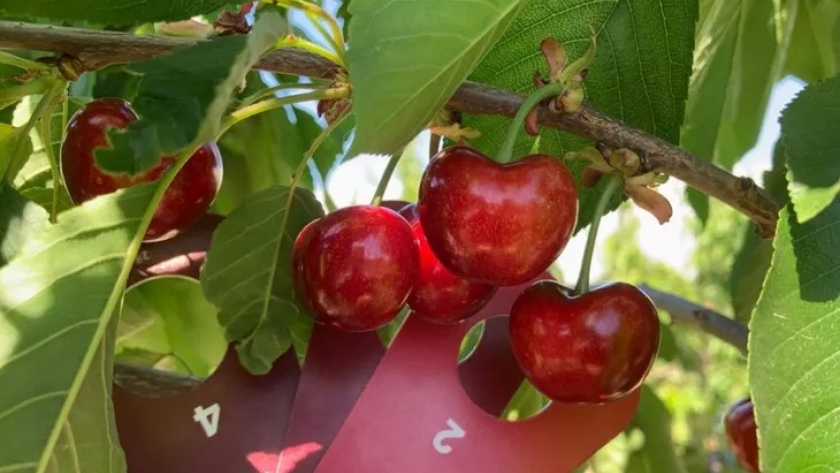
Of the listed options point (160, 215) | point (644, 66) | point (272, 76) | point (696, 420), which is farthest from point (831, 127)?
point (696, 420)

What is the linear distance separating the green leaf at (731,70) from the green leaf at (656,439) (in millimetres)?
311

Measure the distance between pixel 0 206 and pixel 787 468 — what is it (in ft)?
1.77

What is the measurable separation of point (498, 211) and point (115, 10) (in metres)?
Result: 0.28

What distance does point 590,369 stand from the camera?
643 mm

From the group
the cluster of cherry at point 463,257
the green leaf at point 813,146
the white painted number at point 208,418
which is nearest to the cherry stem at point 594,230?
the cluster of cherry at point 463,257

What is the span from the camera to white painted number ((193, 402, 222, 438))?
66 cm

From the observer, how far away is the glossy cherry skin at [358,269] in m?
0.65

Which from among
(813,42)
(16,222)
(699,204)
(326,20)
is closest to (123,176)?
(16,222)

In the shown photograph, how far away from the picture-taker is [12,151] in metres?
0.72

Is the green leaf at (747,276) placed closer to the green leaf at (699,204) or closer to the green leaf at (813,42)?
the green leaf at (699,204)

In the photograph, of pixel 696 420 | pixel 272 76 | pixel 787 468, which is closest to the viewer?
pixel 787 468

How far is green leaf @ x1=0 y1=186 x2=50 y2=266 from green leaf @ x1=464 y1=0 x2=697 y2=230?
33 centimetres

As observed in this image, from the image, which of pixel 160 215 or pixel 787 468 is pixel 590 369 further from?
pixel 160 215

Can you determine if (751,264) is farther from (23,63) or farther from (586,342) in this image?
(23,63)
